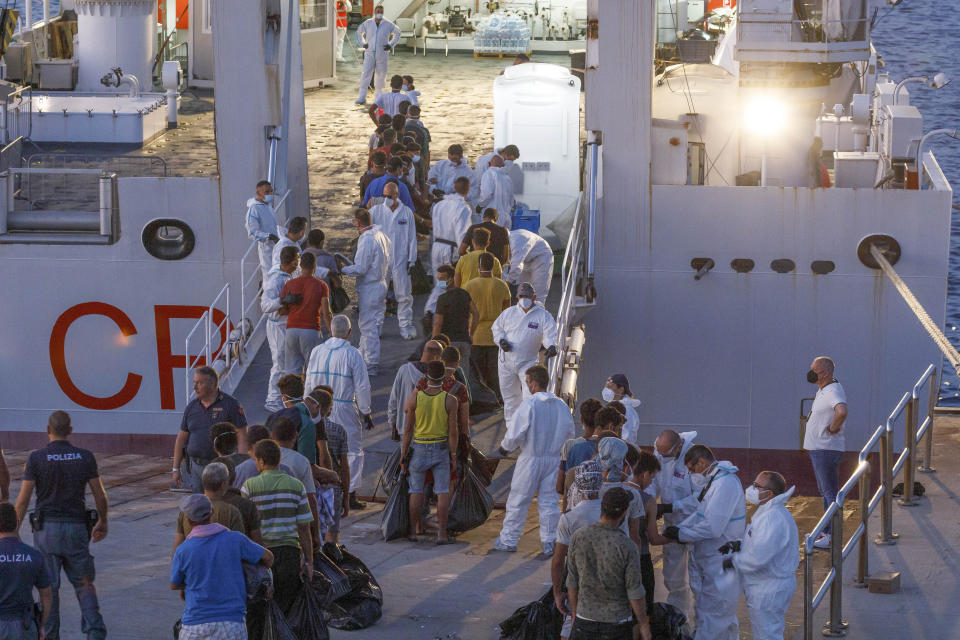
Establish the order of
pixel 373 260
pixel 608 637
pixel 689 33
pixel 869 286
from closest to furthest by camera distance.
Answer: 1. pixel 608 637
2. pixel 373 260
3. pixel 869 286
4. pixel 689 33

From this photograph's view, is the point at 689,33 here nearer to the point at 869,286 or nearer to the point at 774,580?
the point at 869,286

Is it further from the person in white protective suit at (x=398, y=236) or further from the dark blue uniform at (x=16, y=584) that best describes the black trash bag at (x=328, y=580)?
the person in white protective suit at (x=398, y=236)

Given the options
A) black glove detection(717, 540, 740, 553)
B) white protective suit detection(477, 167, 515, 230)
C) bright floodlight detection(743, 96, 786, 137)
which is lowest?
black glove detection(717, 540, 740, 553)

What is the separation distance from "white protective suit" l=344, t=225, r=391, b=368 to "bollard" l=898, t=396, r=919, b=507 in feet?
15.8

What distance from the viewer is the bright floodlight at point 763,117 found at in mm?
18031

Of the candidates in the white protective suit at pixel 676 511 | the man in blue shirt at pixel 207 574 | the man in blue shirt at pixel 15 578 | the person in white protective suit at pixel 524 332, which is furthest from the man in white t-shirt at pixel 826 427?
the man in blue shirt at pixel 15 578

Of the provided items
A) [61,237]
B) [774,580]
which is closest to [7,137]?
[61,237]

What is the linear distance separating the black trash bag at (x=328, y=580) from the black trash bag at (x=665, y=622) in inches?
73.9

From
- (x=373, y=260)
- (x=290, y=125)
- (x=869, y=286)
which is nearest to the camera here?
(x=373, y=260)

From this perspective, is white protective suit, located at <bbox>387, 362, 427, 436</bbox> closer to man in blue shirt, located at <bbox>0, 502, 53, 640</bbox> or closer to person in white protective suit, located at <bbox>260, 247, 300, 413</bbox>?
person in white protective suit, located at <bbox>260, 247, 300, 413</bbox>

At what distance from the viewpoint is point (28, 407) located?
1675 cm

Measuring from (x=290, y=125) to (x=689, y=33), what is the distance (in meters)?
10.6

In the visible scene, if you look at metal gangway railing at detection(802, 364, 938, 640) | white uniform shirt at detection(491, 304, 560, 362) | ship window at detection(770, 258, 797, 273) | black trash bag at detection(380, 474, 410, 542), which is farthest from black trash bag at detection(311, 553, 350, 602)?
ship window at detection(770, 258, 797, 273)

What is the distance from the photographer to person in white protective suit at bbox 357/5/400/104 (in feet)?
74.6
